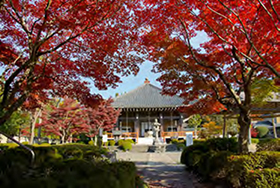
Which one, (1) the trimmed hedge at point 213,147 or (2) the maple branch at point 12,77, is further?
(1) the trimmed hedge at point 213,147

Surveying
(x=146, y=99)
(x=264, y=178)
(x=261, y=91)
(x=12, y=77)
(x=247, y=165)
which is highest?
(x=146, y=99)

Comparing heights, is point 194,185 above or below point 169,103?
below

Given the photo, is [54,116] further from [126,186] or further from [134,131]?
[126,186]

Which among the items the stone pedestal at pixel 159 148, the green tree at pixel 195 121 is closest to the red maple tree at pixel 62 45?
the stone pedestal at pixel 159 148

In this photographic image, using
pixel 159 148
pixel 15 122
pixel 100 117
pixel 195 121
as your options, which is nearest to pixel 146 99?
pixel 195 121

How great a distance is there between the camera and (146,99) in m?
26.8

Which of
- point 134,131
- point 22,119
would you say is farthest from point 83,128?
point 22,119

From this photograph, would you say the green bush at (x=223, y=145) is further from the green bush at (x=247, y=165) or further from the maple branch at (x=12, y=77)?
the maple branch at (x=12, y=77)

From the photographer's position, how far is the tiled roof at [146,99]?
80.4ft

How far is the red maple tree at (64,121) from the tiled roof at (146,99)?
7.48 m

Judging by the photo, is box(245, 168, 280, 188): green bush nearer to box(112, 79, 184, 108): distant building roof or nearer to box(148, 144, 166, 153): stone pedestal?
box(148, 144, 166, 153): stone pedestal

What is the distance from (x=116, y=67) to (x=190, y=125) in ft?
70.3

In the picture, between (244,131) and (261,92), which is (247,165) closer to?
(244,131)

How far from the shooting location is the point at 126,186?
2102 millimetres
